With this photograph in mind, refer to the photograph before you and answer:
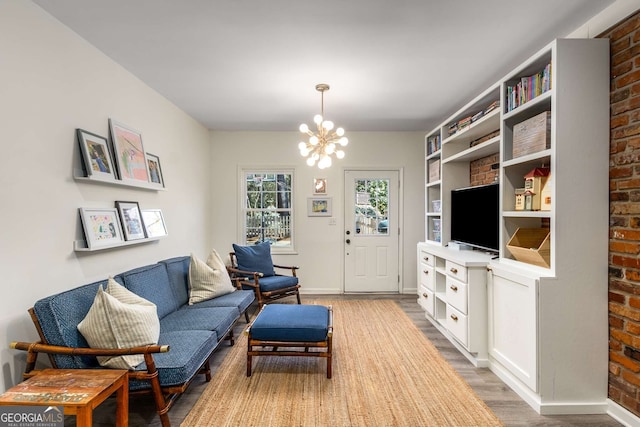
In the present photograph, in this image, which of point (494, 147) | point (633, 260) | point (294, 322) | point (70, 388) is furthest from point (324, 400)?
point (494, 147)

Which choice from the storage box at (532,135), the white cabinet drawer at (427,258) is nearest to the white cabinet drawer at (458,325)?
the white cabinet drawer at (427,258)

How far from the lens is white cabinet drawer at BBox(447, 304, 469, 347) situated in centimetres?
274

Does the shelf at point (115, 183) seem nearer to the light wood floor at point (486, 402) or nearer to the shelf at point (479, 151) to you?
the light wood floor at point (486, 402)

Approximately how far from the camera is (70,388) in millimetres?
1511

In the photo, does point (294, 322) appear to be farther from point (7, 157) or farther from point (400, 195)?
point (400, 195)

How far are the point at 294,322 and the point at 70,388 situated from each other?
141 cm

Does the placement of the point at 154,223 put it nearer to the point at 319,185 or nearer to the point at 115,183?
the point at 115,183

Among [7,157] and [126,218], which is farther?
[126,218]

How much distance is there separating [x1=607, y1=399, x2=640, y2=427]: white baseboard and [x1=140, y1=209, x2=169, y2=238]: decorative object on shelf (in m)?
3.88

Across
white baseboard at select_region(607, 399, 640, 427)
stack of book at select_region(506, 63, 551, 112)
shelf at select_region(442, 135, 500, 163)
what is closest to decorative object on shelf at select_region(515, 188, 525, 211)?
shelf at select_region(442, 135, 500, 163)

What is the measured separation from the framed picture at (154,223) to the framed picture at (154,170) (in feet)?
1.01

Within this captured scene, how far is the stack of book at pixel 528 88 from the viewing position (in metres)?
2.12

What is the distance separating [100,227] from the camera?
7.94 feet

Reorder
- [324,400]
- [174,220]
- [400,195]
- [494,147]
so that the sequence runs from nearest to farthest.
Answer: [324,400]
[494,147]
[174,220]
[400,195]
